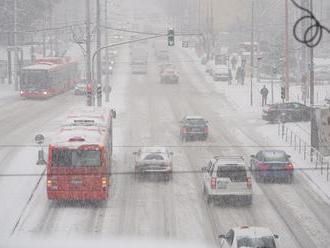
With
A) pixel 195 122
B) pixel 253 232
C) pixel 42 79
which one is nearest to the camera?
pixel 253 232

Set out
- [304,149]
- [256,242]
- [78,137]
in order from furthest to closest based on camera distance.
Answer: [304,149]
[78,137]
[256,242]

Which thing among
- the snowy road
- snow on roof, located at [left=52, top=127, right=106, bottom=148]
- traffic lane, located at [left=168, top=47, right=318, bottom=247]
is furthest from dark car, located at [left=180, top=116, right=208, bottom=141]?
snow on roof, located at [left=52, top=127, right=106, bottom=148]

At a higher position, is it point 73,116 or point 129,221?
point 73,116

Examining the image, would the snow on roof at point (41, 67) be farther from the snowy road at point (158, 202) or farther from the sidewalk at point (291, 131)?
the sidewalk at point (291, 131)

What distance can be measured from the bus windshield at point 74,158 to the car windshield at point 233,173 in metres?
3.94

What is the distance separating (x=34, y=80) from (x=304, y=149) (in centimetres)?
3021

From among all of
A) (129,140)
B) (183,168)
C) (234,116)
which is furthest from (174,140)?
(234,116)

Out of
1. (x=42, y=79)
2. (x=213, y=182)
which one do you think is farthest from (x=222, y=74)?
(x=213, y=182)

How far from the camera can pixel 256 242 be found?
18.9 m

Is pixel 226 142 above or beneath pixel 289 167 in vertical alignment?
Answer: beneath

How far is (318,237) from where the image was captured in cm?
2361

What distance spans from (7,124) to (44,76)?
14661 millimetres

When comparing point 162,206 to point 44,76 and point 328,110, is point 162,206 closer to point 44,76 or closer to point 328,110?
point 328,110

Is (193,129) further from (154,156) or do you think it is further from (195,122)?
(154,156)
